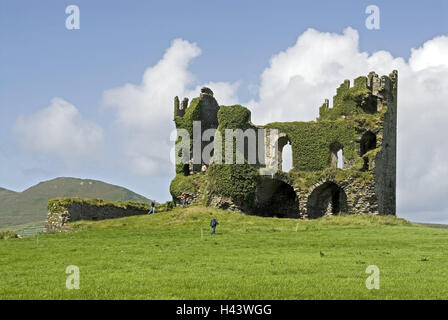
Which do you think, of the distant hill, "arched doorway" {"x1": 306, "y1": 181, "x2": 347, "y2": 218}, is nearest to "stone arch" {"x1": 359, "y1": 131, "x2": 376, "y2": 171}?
"arched doorway" {"x1": 306, "y1": 181, "x2": 347, "y2": 218}

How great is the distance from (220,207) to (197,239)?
1967cm

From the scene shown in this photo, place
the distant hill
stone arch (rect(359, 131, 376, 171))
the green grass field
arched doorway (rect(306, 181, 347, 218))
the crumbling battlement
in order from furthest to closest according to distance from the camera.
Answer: the distant hill < stone arch (rect(359, 131, 376, 171)) < arched doorway (rect(306, 181, 347, 218)) < the crumbling battlement < the green grass field

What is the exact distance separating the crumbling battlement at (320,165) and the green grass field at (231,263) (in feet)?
37.9

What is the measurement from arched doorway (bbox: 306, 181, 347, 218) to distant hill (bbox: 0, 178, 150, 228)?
3826 inches

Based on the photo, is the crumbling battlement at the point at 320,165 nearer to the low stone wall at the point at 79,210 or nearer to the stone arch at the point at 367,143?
the stone arch at the point at 367,143

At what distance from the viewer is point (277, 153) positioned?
55438 millimetres

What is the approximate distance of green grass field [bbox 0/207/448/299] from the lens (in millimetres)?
15352

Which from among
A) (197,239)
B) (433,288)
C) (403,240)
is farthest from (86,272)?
(403,240)

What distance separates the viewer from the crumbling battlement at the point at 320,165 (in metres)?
50.4

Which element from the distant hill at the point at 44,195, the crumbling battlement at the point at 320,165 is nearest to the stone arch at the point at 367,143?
the crumbling battlement at the point at 320,165

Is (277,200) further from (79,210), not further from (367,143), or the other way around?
(79,210)

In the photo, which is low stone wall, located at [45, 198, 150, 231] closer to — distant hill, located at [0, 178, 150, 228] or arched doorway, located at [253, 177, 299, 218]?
arched doorway, located at [253, 177, 299, 218]

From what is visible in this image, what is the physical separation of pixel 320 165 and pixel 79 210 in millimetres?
21158

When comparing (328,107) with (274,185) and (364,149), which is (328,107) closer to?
(364,149)
